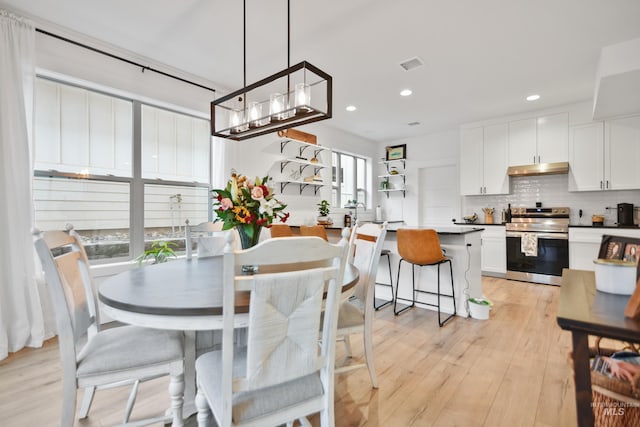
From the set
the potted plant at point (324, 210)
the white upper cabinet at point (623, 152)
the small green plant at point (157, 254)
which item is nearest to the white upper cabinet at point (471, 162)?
the white upper cabinet at point (623, 152)

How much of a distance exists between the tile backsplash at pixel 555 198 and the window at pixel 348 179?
2130 mm

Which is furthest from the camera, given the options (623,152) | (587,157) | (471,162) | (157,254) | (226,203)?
(471,162)

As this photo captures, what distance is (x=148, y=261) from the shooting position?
3.24 metres

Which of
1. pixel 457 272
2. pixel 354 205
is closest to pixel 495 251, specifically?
pixel 457 272

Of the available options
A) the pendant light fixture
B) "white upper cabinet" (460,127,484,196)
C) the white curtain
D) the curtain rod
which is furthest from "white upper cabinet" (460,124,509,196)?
the white curtain

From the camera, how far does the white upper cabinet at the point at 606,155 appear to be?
4.02m

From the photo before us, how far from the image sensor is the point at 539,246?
4.48 metres

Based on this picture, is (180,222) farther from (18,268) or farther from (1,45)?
(1,45)

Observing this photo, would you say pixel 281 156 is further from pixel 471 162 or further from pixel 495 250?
pixel 495 250

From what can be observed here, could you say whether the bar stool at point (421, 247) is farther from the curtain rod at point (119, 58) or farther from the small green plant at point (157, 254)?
the curtain rod at point (119, 58)

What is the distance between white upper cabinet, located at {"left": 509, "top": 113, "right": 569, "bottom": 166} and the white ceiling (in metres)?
0.60

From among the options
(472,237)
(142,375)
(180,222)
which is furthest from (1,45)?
(472,237)

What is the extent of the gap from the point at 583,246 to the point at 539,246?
50cm

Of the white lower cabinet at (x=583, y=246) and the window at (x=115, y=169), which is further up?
the window at (x=115, y=169)
